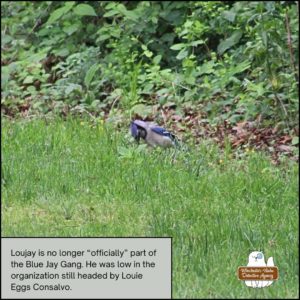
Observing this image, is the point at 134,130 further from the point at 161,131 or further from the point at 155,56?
the point at 155,56

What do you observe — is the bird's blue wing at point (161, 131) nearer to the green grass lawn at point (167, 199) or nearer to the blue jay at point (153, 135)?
the blue jay at point (153, 135)

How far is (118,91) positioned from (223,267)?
411 centimetres

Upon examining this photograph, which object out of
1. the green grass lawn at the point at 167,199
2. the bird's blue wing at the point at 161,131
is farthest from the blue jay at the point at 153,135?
the green grass lawn at the point at 167,199

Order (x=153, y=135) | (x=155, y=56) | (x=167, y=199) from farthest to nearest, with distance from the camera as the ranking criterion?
(x=155, y=56), (x=153, y=135), (x=167, y=199)

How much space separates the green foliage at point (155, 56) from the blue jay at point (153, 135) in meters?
0.95

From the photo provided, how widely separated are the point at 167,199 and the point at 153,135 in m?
1.33

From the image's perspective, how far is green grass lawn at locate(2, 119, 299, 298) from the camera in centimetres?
490

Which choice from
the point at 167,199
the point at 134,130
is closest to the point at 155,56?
the point at 134,130

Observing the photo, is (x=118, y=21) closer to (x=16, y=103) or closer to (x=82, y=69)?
(x=82, y=69)

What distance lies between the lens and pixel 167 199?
5.88m

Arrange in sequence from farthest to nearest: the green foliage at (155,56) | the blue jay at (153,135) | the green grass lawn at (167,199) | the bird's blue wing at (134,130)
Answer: the green foliage at (155,56) → the bird's blue wing at (134,130) → the blue jay at (153,135) → the green grass lawn at (167,199)

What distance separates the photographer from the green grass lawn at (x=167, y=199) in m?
4.90

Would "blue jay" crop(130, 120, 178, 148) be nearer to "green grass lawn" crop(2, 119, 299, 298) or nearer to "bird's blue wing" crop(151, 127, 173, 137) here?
"bird's blue wing" crop(151, 127, 173, 137)

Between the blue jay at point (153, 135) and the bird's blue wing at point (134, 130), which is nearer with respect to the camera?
the blue jay at point (153, 135)
